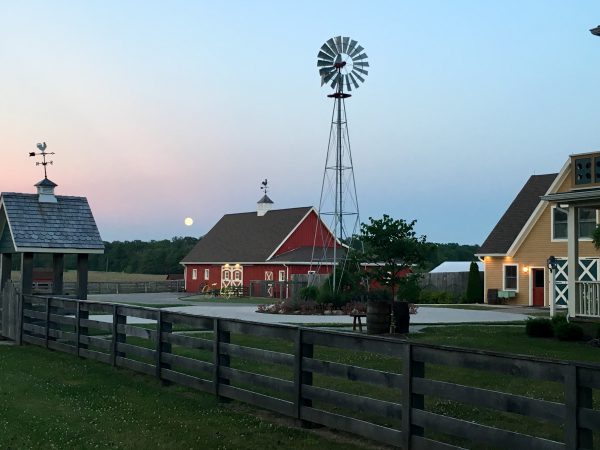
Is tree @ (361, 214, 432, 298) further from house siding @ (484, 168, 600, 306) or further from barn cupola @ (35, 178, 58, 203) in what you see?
house siding @ (484, 168, 600, 306)

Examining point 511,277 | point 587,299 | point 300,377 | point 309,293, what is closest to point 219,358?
point 300,377

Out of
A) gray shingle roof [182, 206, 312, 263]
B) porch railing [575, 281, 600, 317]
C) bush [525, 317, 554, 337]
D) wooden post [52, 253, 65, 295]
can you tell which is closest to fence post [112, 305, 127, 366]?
wooden post [52, 253, 65, 295]

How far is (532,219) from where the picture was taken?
3822cm

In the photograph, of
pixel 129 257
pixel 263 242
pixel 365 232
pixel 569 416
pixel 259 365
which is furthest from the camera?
pixel 129 257

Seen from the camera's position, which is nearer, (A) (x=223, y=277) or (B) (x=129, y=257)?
(A) (x=223, y=277)

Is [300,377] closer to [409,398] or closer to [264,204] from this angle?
[409,398]

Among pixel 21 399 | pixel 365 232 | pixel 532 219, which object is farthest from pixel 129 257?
pixel 21 399

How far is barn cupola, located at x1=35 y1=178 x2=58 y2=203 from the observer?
20766 mm

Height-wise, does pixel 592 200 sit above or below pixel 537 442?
above

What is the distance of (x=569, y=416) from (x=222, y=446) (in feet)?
11.5

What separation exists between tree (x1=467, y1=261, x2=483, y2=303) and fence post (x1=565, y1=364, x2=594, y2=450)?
37.7m

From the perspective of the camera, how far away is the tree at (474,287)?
140 feet

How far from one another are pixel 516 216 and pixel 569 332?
23.6 metres

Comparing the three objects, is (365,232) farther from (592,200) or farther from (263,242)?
(263,242)
